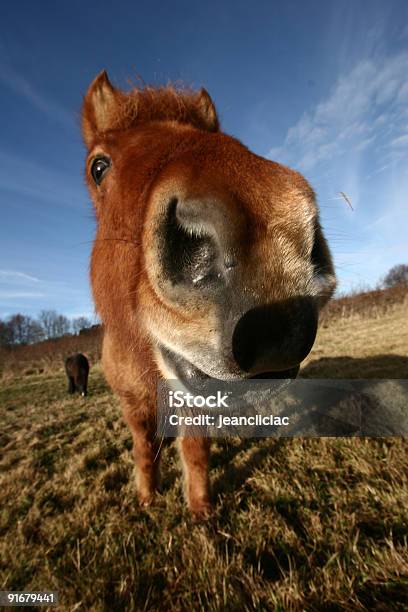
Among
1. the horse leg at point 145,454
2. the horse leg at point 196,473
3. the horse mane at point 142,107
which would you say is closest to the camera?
the horse mane at point 142,107

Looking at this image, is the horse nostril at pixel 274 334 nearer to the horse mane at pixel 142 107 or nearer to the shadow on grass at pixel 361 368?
the horse mane at pixel 142 107

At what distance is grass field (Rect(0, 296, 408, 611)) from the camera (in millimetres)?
1876

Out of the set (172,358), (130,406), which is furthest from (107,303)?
(130,406)

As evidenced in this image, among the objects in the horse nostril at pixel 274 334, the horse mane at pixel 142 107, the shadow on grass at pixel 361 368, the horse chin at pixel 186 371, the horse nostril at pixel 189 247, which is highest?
the horse mane at pixel 142 107

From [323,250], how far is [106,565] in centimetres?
294

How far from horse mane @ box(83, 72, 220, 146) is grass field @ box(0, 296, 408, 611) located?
3544mm

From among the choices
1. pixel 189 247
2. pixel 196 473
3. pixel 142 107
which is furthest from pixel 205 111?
pixel 196 473

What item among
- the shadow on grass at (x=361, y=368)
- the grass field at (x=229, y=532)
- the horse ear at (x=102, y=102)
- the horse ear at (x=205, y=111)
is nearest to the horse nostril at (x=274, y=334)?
the grass field at (x=229, y=532)

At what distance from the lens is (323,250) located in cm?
157

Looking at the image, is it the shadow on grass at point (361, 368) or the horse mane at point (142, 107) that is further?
the shadow on grass at point (361, 368)

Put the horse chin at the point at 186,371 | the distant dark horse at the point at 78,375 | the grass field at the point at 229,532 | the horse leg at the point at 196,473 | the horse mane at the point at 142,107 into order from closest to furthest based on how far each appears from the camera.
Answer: the horse chin at the point at 186,371 < the grass field at the point at 229,532 < the horse mane at the point at 142,107 < the horse leg at the point at 196,473 < the distant dark horse at the point at 78,375

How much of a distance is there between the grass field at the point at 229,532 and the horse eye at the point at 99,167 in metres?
3.21

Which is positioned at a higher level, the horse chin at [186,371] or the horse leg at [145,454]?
the horse chin at [186,371]

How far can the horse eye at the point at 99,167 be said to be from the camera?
2.50 meters
